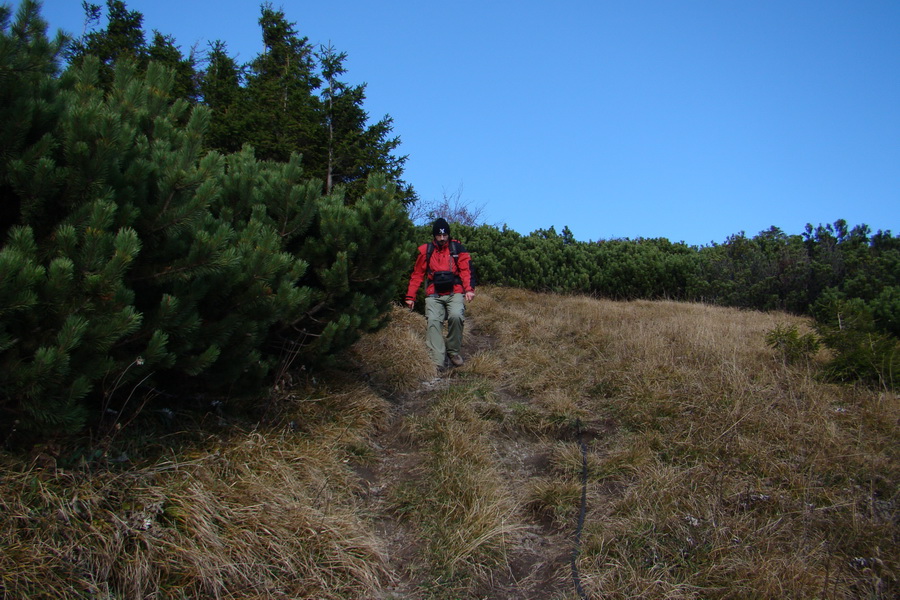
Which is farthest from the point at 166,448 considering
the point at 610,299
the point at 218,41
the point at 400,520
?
the point at 218,41

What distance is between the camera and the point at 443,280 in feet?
24.5

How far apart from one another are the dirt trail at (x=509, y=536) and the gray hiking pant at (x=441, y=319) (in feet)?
6.06

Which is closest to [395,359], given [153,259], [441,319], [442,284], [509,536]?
[441,319]

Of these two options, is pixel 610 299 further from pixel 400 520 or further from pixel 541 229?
pixel 400 520

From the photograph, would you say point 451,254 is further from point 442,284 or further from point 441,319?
point 441,319

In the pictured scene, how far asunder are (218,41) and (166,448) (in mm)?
22871

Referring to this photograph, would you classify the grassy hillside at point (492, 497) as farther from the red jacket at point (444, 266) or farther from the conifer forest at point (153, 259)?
the red jacket at point (444, 266)

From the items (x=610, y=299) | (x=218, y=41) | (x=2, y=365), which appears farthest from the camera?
(x=218, y=41)

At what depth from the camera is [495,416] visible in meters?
5.73

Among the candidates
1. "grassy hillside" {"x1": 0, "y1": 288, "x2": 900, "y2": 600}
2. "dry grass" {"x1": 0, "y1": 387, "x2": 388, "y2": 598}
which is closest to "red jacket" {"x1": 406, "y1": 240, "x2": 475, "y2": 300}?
"grassy hillside" {"x1": 0, "y1": 288, "x2": 900, "y2": 600}

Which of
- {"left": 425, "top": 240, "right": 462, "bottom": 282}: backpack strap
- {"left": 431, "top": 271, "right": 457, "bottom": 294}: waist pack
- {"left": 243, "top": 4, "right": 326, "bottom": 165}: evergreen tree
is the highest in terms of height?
{"left": 243, "top": 4, "right": 326, "bottom": 165}: evergreen tree

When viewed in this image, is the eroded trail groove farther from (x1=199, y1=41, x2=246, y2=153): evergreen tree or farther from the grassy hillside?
(x1=199, y1=41, x2=246, y2=153): evergreen tree

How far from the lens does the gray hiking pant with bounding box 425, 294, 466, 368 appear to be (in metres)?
7.51

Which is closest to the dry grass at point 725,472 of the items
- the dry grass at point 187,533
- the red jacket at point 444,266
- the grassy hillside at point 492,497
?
the grassy hillside at point 492,497
